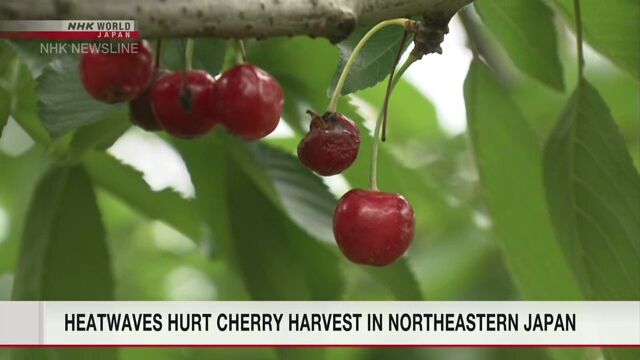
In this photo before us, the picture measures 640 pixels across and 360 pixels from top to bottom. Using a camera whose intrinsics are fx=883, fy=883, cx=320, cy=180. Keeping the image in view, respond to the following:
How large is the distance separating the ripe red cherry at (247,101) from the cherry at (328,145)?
3cm

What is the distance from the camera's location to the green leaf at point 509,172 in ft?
2.46

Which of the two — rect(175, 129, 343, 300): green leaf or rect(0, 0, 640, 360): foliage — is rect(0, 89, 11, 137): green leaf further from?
rect(175, 129, 343, 300): green leaf

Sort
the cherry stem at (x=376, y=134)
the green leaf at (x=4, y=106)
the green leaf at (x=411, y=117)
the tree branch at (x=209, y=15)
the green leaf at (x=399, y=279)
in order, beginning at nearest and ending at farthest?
the tree branch at (x=209, y=15), the cherry stem at (x=376, y=134), the green leaf at (x=4, y=106), the green leaf at (x=399, y=279), the green leaf at (x=411, y=117)

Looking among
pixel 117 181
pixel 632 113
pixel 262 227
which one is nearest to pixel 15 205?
pixel 117 181

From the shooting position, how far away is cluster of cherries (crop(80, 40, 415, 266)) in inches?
21.3

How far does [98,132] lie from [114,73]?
0.10 m

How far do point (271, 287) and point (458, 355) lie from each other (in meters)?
0.55

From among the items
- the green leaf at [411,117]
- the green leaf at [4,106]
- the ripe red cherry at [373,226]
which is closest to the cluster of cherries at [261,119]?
the ripe red cherry at [373,226]

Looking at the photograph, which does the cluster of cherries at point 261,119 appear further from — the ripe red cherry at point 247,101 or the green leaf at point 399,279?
the green leaf at point 399,279

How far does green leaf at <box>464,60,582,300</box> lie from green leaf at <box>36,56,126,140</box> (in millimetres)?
313

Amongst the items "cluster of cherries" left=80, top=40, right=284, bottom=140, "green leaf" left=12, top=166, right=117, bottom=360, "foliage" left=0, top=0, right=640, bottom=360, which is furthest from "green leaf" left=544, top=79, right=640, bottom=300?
"green leaf" left=12, top=166, right=117, bottom=360

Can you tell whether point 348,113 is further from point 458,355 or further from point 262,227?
point 458,355
